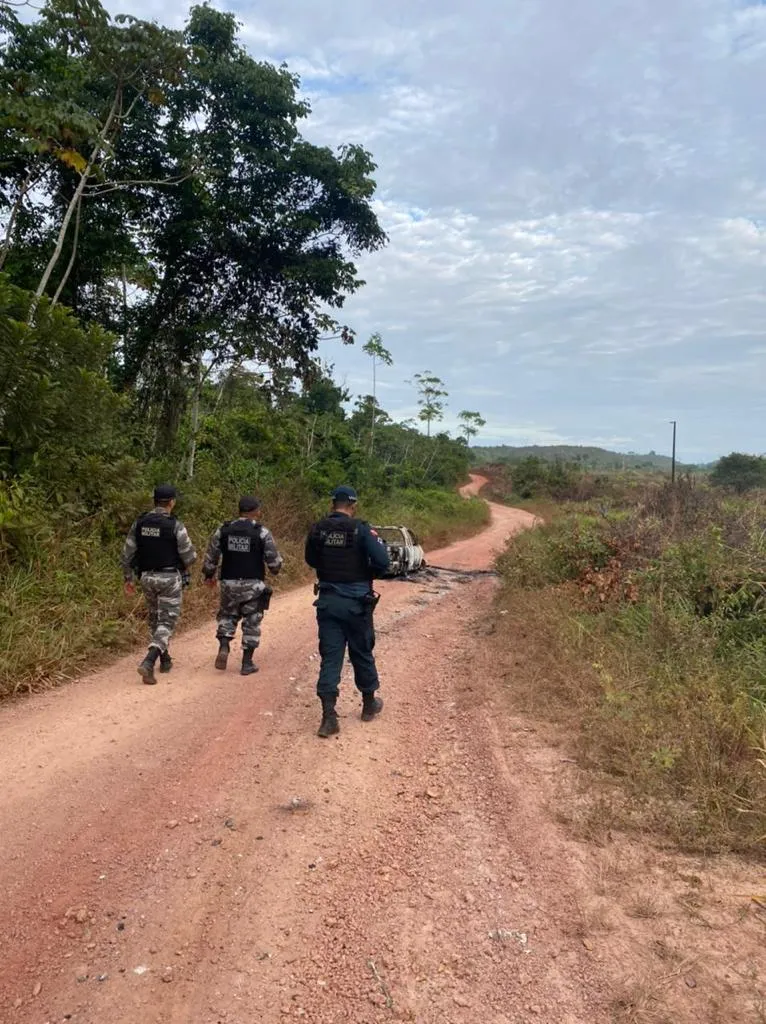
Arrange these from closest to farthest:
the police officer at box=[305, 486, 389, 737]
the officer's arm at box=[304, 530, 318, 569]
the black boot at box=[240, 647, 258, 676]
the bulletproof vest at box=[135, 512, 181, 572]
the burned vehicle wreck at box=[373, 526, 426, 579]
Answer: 1. the police officer at box=[305, 486, 389, 737]
2. the officer's arm at box=[304, 530, 318, 569]
3. the bulletproof vest at box=[135, 512, 181, 572]
4. the black boot at box=[240, 647, 258, 676]
5. the burned vehicle wreck at box=[373, 526, 426, 579]

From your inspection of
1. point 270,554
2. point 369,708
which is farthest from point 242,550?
point 369,708

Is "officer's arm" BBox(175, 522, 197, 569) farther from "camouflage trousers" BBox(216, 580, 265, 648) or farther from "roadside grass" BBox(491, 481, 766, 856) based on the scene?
"roadside grass" BBox(491, 481, 766, 856)

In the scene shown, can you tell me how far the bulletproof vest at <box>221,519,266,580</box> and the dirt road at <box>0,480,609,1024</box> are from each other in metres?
1.28

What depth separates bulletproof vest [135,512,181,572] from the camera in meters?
6.18

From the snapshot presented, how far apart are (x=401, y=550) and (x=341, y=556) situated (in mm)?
9359

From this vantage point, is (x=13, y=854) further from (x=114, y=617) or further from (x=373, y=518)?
(x=373, y=518)

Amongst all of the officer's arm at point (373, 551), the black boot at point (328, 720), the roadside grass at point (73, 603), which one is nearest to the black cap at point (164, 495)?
the roadside grass at point (73, 603)

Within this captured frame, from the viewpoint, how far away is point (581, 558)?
10.1 m

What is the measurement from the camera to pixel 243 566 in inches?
253

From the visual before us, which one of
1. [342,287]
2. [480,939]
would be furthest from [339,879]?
[342,287]

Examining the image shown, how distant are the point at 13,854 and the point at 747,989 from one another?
10.7ft

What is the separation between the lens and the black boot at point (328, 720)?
4871 millimetres

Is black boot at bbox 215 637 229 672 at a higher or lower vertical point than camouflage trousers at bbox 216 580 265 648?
lower

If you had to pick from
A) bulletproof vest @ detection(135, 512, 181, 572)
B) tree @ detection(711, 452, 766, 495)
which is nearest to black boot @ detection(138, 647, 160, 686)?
bulletproof vest @ detection(135, 512, 181, 572)
